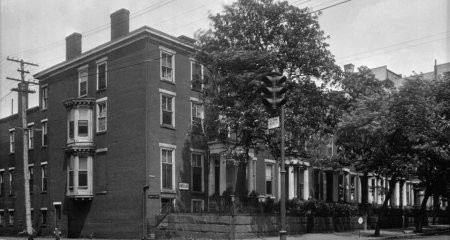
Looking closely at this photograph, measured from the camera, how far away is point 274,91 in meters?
14.0

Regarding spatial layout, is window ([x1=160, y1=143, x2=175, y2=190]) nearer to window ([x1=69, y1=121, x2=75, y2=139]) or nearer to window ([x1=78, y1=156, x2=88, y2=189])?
window ([x1=78, y1=156, x2=88, y2=189])

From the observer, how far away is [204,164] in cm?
3428

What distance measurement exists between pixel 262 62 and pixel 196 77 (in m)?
5.27

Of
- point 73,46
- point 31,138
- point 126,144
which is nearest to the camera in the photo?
point 126,144

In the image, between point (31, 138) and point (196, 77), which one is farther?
→ point (31, 138)

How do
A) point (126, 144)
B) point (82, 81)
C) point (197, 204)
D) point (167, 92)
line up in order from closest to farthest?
point (126, 144), point (167, 92), point (197, 204), point (82, 81)

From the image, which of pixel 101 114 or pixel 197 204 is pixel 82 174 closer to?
pixel 101 114

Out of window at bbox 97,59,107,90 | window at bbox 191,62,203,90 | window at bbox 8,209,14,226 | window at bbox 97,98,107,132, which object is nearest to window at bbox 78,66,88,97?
window at bbox 97,59,107,90

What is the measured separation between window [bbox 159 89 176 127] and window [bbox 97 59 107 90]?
15.3 feet

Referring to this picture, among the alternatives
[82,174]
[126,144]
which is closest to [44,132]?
[82,174]

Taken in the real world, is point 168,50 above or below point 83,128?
above

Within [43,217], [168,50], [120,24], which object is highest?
[120,24]

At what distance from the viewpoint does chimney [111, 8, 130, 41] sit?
34812 mm

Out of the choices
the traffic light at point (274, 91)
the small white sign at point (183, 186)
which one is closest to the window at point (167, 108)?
the small white sign at point (183, 186)
